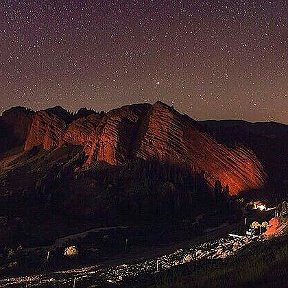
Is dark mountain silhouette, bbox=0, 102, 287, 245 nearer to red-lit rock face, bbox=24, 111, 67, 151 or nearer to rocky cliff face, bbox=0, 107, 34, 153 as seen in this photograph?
red-lit rock face, bbox=24, 111, 67, 151

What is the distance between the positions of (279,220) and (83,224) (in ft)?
83.4

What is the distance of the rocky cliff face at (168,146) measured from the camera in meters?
74.1

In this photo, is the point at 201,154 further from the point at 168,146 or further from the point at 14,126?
the point at 14,126

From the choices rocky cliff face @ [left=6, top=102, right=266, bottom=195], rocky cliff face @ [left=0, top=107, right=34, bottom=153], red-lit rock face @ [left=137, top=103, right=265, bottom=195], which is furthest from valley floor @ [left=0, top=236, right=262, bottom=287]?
rocky cliff face @ [left=0, top=107, right=34, bottom=153]

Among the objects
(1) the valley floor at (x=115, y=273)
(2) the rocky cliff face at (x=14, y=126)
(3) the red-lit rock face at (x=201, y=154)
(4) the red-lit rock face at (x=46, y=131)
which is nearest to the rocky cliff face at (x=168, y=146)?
(3) the red-lit rock face at (x=201, y=154)

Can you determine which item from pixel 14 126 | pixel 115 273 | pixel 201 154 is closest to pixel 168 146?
pixel 201 154

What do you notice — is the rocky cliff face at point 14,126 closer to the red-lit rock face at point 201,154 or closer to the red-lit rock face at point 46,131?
the red-lit rock face at point 46,131

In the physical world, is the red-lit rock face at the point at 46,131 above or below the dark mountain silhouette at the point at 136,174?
above

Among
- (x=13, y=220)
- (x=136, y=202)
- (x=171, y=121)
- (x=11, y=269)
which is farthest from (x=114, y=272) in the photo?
(x=171, y=121)

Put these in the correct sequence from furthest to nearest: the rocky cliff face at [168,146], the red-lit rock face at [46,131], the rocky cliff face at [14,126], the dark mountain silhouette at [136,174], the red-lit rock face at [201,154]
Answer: the rocky cliff face at [14,126] → the red-lit rock face at [46,131] → the rocky cliff face at [168,146] → the red-lit rock face at [201,154] → the dark mountain silhouette at [136,174]

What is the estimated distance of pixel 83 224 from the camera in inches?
2331

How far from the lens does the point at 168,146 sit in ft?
250

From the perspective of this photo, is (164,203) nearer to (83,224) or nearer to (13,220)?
(83,224)

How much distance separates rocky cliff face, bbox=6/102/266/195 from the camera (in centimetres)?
7412
